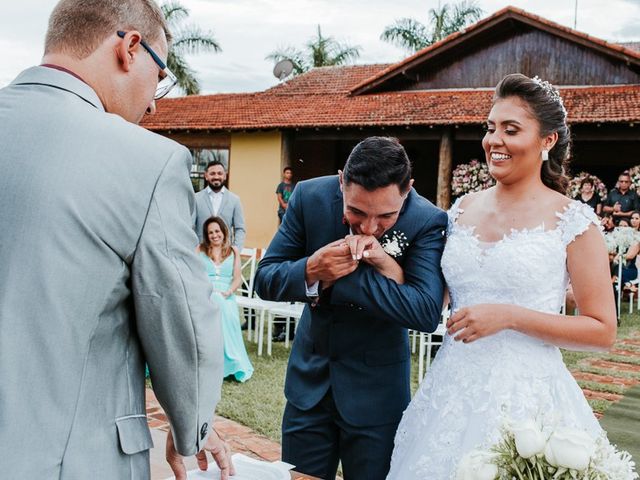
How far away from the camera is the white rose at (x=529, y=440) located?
147 centimetres

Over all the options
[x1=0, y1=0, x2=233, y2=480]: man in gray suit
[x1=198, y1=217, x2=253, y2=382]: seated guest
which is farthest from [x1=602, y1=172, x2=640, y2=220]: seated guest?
[x1=0, y1=0, x2=233, y2=480]: man in gray suit

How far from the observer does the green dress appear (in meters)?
6.78

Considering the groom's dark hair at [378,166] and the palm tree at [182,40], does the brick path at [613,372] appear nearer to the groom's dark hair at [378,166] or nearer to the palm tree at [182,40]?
the groom's dark hair at [378,166]

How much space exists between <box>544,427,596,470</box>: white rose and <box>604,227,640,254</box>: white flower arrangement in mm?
10680

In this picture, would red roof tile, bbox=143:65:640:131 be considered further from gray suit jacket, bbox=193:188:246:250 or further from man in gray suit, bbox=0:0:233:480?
man in gray suit, bbox=0:0:233:480

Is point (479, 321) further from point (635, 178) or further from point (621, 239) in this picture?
point (635, 178)

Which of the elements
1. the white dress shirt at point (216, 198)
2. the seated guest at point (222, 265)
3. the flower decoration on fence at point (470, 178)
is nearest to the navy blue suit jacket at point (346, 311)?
the seated guest at point (222, 265)

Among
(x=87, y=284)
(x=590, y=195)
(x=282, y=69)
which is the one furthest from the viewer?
(x=282, y=69)

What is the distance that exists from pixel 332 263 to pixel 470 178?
1470 centimetres

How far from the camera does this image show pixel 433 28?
27.0m

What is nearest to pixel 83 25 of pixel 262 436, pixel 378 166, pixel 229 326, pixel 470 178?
pixel 378 166

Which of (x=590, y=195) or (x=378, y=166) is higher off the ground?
(x=590, y=195)

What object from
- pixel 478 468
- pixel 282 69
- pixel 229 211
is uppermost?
pixel 282 69

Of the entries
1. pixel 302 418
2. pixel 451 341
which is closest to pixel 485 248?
pixel 451 341
